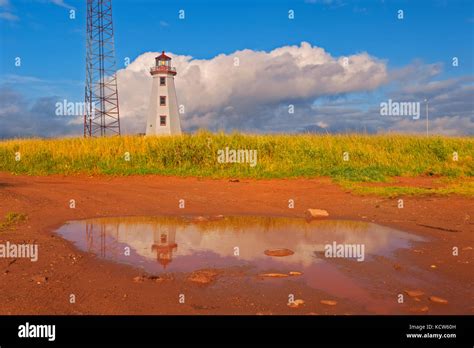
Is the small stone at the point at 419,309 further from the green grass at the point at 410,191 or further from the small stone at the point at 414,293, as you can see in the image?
the green grass at the point at 410,191

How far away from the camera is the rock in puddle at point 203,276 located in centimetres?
514

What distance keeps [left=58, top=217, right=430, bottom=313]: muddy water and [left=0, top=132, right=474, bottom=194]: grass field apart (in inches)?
267

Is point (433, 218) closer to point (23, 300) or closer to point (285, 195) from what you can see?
point (285, 195)

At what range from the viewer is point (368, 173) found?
48.1 feet

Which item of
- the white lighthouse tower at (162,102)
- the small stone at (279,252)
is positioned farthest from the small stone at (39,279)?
the white lighthouse tower at (162,102)

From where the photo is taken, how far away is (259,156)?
17.8 m

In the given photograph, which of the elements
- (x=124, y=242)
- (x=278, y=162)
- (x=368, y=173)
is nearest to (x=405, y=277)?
(x=124, y=242)

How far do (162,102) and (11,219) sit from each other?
3001 centimetres

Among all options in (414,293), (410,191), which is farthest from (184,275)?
(410,191)

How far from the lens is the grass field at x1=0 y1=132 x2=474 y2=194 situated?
624 inches

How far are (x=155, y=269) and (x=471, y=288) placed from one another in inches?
145

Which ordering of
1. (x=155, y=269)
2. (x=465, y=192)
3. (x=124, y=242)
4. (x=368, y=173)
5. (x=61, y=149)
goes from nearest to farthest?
(x=155, y=269) < (x=124, y=242) < (x=465, y=192) < (x=368, y=173) < (x=61, y=149)

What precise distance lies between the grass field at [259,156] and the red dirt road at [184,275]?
114 inches
